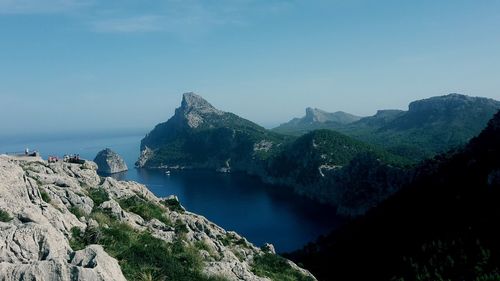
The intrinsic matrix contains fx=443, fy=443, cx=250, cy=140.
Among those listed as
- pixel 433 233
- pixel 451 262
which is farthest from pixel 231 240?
pixel 433 233

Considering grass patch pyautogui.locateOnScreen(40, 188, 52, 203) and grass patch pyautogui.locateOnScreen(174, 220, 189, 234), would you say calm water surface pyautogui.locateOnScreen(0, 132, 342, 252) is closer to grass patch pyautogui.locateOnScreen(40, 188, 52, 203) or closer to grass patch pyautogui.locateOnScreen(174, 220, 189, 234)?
grass patch pyautogui.locateOnScreen(174, 220, 189, 234)

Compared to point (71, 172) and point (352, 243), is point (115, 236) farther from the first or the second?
point (352, 243)

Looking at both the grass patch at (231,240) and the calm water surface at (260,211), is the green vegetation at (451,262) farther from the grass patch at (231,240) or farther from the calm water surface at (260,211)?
the calm water surface at (260,211)

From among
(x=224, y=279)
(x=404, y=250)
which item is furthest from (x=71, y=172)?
(x=404, y=250)

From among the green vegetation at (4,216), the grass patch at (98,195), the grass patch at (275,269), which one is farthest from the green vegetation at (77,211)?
the grass patch at (275,269)

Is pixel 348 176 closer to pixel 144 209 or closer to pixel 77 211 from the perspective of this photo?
pixel 144 209

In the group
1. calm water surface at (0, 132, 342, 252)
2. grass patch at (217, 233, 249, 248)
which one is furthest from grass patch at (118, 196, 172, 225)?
calm water surface at (0, 132, 342, 252)
